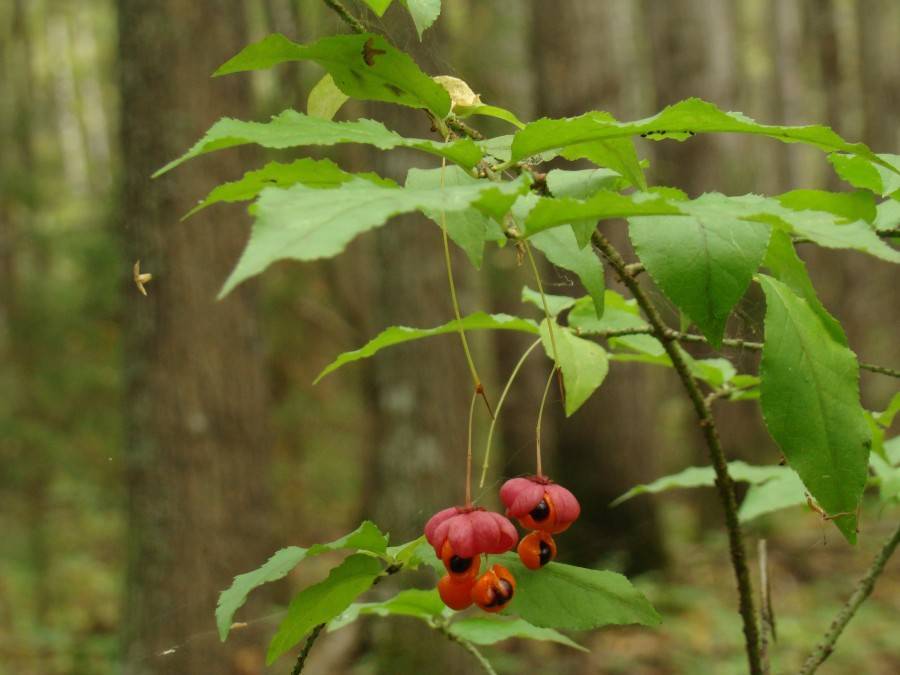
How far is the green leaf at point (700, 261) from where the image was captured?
687 millimetres

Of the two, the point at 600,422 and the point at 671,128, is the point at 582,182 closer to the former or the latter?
the point at 671,128

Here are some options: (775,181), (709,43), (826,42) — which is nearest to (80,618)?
(709,43)

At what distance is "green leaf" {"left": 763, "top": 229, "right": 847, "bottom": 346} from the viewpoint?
788 millimetres

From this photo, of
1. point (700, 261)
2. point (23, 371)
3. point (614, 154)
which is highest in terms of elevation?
point (614, 154)

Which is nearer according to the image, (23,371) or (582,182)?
(582,182)

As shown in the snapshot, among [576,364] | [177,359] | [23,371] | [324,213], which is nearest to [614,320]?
[576,364]

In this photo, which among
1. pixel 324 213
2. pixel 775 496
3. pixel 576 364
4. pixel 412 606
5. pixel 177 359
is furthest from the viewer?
pixel 177 359

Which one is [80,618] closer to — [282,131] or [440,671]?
[440,671]

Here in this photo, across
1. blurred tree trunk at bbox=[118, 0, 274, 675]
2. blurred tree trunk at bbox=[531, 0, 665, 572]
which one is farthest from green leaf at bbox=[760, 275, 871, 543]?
blurred tree trunk at bbox=[531, 0, 665, 572]

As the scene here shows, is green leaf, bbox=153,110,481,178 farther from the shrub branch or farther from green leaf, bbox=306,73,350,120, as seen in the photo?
the shrub branch

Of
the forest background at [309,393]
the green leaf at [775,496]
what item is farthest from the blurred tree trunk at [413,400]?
the green leaf at [775,496]

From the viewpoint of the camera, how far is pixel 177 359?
12.5ft

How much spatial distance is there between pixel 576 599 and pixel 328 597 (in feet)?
0.78

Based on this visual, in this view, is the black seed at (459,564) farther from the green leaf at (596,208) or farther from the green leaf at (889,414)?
the green leaf at (889,414)
